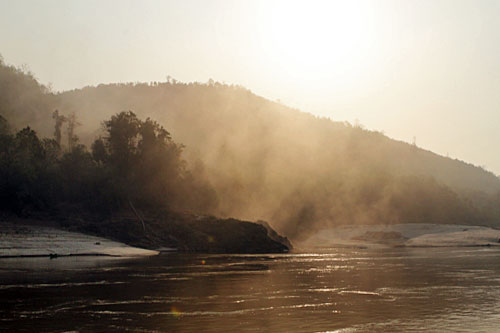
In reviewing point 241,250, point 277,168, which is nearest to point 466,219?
point 277,168

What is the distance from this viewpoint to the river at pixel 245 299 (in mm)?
26141

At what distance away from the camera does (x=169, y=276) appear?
4650 cm

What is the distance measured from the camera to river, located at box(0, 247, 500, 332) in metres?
26.1

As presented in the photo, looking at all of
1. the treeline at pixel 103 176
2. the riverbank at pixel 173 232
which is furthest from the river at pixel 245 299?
the treeline at pixel 103 176

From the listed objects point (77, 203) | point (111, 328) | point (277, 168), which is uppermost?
point (277, 168)

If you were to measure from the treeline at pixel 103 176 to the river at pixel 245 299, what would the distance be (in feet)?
90.4

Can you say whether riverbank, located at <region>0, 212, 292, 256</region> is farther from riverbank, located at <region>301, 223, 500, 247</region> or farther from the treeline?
riverbank, located at <region>301, 223, 500, 247</region>

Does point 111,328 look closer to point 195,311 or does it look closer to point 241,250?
point 195,311

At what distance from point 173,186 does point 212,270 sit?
50.6 metres

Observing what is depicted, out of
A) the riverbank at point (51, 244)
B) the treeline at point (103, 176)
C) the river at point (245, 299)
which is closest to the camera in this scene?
the river at point (245, 299)

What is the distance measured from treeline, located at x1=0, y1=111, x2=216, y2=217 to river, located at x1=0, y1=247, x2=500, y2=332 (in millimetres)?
27566

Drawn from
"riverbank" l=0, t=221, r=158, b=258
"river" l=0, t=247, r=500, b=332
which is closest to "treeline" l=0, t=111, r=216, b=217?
"riverbank" l=0, t=221, r=158, b=258

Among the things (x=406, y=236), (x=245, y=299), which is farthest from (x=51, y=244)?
(x=406, y=236)

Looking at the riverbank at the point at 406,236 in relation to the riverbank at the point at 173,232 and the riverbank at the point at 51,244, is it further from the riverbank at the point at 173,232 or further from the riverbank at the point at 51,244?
the riverbank at the point at 51,244
